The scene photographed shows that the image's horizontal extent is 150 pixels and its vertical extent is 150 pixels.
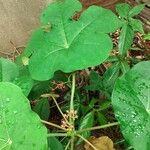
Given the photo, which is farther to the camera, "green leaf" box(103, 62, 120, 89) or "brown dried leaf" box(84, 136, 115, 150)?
"green leaf" box(103, 62, 120, 89)

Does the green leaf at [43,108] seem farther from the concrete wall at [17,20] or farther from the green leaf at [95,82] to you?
the concrete wall at [17,20]

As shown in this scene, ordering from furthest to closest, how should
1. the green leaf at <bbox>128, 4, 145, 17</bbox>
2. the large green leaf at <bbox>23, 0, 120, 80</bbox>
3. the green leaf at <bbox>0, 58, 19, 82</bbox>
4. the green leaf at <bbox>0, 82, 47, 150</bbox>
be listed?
1. the green leaf at <bbox>128, 4, 145, 17</bbox>
2. the green leaf at <bbox>0, 58, 19, 82</bbox>
3. the large green leaf at <bbox>23, 0, 120, 80</bbox>
4. the green leaf at <bbox>0, 82, 47, 150</bbox>

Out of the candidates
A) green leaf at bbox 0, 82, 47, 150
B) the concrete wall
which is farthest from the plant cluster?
the concrete wall

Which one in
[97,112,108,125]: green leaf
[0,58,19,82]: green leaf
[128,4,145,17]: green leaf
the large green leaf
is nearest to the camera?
the large green leaf

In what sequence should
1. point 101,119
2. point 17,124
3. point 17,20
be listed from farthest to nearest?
point 17,20
point 101,119
point 17,124

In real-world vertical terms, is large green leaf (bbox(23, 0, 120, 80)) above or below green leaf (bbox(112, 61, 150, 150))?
above

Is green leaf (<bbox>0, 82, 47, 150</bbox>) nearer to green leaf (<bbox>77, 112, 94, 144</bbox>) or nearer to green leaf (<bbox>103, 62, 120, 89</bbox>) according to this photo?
green leaf (<bbox>77, 112, 94, 144</bbox>)

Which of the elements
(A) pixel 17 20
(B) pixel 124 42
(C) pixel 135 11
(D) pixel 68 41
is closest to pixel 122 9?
(C) pixel 135 11

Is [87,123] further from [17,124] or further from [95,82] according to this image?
[17,124]
